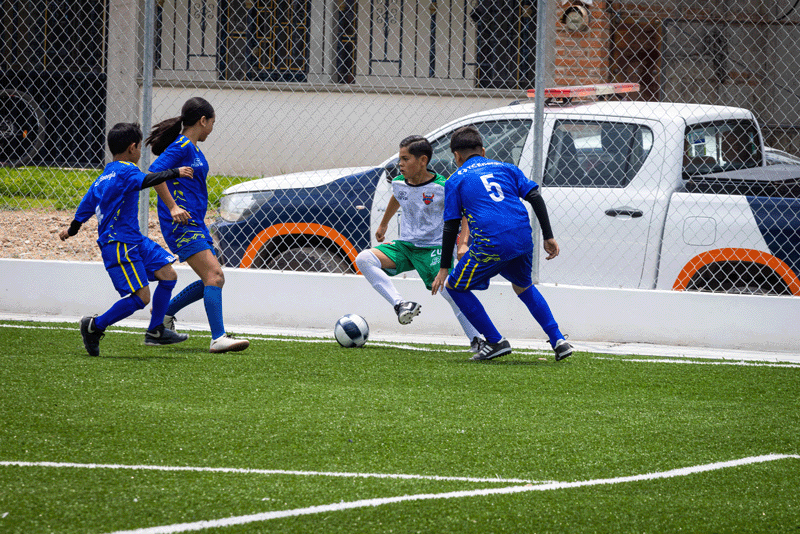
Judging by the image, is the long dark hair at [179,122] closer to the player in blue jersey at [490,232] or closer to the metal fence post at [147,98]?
the metal fence post at [147,98]

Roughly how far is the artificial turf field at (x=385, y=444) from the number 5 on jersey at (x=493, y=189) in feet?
3.51

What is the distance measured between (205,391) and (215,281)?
1234 millimetres

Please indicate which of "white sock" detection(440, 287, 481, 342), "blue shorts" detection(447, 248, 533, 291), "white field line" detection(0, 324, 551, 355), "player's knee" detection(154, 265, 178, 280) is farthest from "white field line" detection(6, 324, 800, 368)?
"player's knee" detection(154, 265, 178, 280)

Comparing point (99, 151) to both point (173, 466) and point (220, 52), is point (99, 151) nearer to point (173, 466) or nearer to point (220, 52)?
point (220, 52)

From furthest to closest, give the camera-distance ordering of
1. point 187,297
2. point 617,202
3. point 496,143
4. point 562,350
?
point 496,143, point 617,202, point 187,297, point 562,350

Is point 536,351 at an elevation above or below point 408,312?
below

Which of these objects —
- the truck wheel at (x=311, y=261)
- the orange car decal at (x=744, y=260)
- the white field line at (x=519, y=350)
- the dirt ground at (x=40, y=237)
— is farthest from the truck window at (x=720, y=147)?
the dirt ground at (x=40, y=237)

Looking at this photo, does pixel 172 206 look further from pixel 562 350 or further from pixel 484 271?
pixel 562 350

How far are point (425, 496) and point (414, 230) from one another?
11.2 feet

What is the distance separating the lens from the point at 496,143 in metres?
7.15

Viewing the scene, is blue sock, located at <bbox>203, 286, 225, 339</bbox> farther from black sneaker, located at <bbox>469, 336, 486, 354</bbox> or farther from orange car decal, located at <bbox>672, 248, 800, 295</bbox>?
orange car decal, located at <bbox>672, 248, 800, 295</bbox>

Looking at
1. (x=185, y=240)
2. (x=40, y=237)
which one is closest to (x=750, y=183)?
(x=185, y=240)

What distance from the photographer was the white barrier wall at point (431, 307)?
6.83 metres

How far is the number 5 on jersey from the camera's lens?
577 cm
